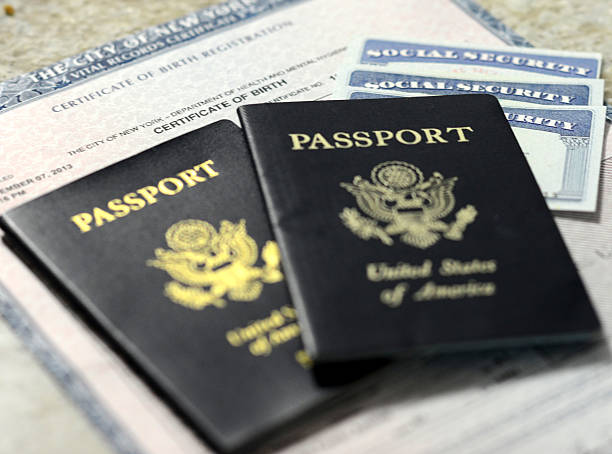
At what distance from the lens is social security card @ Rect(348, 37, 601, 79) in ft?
2.83

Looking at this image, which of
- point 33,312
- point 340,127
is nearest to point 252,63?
point 340,127

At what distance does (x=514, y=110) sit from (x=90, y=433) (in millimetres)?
548

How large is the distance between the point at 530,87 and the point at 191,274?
468mm

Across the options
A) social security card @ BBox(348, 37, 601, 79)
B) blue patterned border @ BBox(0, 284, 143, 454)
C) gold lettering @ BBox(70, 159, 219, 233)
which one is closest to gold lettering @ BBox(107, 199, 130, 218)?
gold lettering @ BBox(70, 159, 219, 233)

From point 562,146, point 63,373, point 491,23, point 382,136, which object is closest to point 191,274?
point 63,373

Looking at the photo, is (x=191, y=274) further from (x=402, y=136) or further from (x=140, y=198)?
(x=402, y=136)

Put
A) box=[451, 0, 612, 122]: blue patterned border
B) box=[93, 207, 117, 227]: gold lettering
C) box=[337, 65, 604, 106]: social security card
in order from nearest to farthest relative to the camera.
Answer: box=[93, 207, 117, 227]: gold lettering < box=[337, 65, 604, 106]: social security card < box=[451, 0, 612, 122]: blue patterned border

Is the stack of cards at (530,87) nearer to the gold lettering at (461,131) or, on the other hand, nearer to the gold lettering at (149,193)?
the gold lettering at (461,131)

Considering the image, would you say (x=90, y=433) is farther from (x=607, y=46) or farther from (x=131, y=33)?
(x=607, y=46)

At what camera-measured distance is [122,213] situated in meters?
0.64

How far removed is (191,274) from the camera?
1.97ft

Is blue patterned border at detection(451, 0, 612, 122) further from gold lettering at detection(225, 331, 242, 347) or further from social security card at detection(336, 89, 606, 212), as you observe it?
gold lettering at detection(225, 331, 242, 347)

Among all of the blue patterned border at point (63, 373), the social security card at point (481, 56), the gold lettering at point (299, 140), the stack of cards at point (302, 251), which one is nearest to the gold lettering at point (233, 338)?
the stack of cards at point (302, 251)

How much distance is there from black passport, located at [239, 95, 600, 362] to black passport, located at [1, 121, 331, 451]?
3cm
